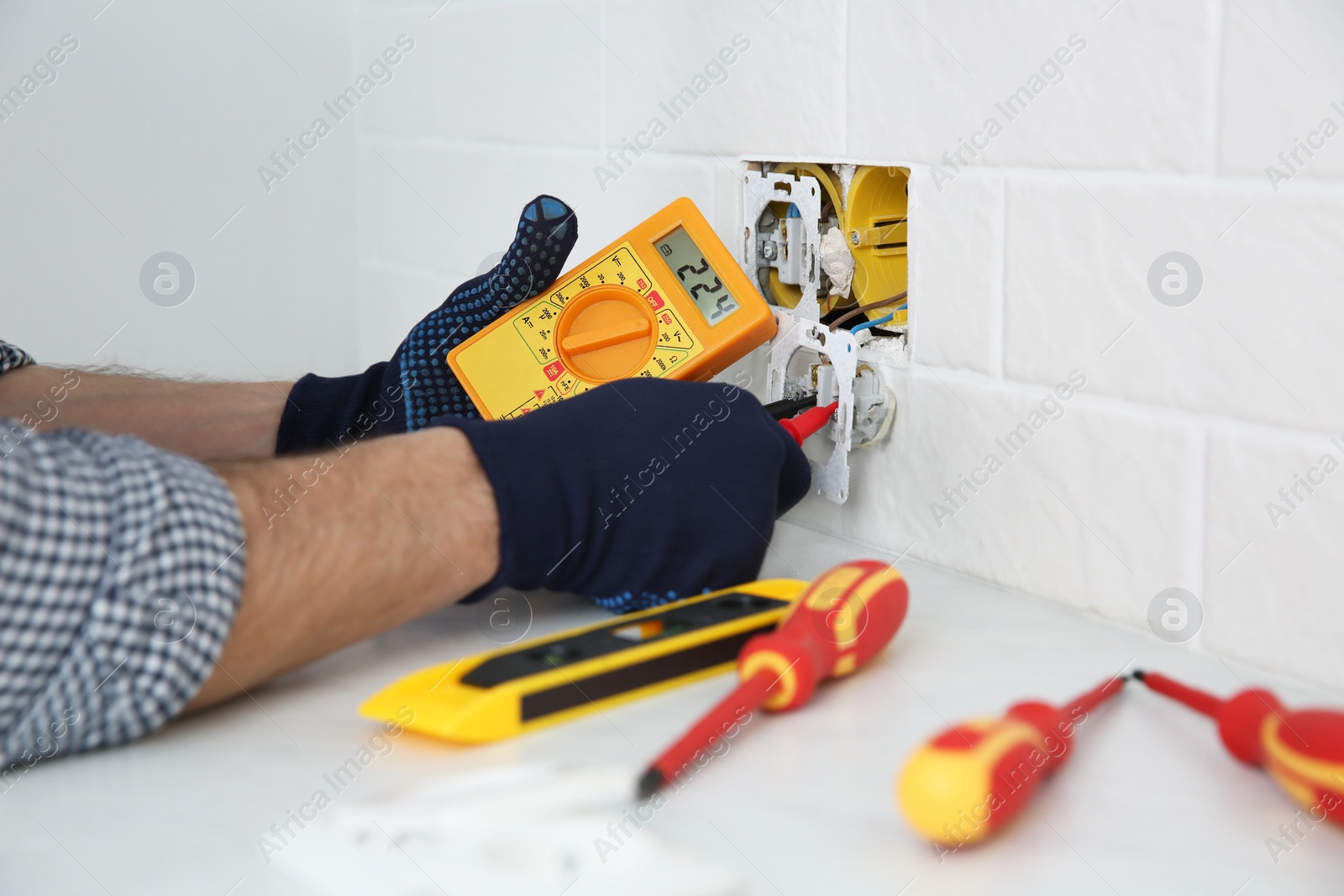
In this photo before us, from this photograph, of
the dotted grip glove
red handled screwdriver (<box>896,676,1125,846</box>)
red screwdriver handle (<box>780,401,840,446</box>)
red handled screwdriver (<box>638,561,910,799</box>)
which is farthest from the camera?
red screwdriver handle (<box>780,401,840,446</box>)

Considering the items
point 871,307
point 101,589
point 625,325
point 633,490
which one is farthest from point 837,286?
point 101,589

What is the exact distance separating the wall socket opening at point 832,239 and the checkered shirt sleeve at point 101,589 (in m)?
0.47

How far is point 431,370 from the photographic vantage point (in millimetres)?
848

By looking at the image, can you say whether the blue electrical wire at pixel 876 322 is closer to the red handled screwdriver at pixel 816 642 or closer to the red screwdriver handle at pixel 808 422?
the red screwdriver handle at pixel 808 422

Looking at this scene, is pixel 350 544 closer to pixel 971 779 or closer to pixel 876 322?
pixel 971 779

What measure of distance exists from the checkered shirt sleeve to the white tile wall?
452 millimetres

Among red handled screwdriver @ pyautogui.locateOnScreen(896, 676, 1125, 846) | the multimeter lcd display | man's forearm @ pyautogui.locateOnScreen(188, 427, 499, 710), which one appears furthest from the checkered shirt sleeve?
the multimeter lcd display

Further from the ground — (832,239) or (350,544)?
Result: (832,239)

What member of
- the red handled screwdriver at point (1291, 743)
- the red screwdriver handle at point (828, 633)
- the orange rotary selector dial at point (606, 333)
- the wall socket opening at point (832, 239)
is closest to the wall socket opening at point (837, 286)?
the wall socket opening at point (832, 239)

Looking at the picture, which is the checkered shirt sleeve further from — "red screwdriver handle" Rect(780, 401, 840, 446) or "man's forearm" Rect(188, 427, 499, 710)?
Result: "red screwdriver handle" Rect(780, 401, 840, 446)

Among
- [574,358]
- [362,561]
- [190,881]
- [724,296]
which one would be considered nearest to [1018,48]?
[724,296]

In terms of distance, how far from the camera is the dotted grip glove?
607 mm

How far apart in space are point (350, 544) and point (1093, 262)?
1.39ft

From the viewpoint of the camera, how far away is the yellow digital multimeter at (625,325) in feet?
2.61
